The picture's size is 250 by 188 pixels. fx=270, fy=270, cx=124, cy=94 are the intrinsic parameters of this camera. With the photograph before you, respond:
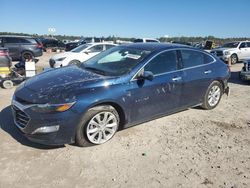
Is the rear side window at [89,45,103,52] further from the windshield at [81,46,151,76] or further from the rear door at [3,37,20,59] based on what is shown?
the windshield at [81,46,151,76]

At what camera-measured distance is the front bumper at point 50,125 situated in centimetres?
402

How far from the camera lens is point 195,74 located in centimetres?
588

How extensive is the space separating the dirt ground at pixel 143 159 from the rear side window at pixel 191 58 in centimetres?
126

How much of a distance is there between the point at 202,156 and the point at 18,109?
304cm

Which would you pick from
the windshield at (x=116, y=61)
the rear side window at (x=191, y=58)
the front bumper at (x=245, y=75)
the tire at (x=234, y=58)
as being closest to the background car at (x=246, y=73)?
the front bumper at (x=245, y=75)

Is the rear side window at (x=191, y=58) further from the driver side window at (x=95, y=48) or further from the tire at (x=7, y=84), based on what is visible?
the driver side window at (x=95, y=48)

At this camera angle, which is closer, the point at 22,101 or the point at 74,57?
the point at 22,101

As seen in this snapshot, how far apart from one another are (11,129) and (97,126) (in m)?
1.77

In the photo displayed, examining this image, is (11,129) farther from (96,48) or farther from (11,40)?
(11,40)

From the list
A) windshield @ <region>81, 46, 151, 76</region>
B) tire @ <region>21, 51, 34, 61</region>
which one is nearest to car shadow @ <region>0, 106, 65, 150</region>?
windshield @ <region>81, 46, 151, 76</region>

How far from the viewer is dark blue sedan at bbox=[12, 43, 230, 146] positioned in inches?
161

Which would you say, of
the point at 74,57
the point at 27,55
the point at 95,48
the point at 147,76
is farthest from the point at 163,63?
the point at 27,55

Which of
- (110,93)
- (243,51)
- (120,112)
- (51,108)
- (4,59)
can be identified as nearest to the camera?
(51,108)

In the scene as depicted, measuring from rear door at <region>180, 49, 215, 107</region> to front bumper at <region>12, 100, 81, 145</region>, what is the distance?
259cm
